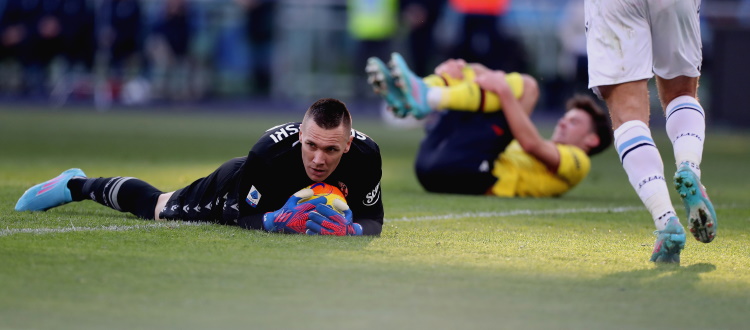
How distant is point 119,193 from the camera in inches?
222

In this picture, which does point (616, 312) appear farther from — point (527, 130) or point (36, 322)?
point (527, 130)

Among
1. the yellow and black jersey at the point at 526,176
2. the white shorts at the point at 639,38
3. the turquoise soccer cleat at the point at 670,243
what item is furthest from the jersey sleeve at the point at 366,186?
the yellow and black jersey at the point at 526,176

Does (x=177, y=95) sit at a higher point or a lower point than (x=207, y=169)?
lower

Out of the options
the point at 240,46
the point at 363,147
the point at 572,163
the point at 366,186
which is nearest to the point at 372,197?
the point at 366,186

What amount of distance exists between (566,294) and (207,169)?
235 inches

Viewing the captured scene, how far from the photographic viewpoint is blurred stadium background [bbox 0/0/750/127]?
2077cm

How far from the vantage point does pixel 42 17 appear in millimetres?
22391

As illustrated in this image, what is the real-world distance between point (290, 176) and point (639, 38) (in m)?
1.67

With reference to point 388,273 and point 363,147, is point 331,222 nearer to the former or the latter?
point 363,147

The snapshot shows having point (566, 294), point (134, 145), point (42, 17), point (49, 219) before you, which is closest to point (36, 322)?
point (566, 294)

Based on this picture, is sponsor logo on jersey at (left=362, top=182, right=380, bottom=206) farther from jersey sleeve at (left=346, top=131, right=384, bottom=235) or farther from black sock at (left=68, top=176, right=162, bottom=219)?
black sock at (left=68, top=176, right=162, bottom=219)

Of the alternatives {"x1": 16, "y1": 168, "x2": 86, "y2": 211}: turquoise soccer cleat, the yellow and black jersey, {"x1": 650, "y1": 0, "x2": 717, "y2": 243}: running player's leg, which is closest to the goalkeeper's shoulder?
{"x1": 650, "y1": 0, "x2": 717, "y2": 243}: running player's leg

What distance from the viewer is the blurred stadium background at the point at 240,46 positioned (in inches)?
818

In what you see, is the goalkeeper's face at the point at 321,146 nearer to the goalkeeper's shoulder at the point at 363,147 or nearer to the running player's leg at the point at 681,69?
the goalkeeper's shoulder at the point at 363,147
